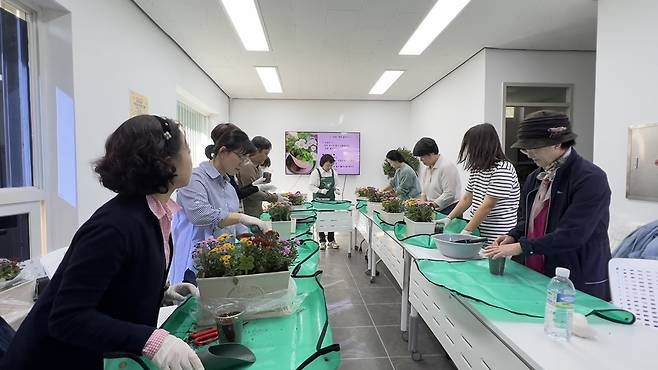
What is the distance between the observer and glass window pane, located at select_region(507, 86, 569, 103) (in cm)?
462

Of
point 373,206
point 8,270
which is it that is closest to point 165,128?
point 8,270

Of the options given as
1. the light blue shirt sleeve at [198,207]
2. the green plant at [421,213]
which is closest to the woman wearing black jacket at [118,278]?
the light blue shirt sleeve at [198,207]

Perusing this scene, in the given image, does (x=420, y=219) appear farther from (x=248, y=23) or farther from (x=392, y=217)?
(x=248, y=23)

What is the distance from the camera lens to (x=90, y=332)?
710 mm

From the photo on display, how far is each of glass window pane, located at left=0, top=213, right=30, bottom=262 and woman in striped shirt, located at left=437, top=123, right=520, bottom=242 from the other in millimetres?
2817

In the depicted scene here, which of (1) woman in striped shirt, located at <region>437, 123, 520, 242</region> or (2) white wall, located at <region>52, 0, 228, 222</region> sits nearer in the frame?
(1) woman in striped shirt, located at <region>437, 123, 520, 242</region>

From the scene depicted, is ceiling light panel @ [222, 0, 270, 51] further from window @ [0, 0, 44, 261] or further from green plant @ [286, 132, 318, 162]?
green plant @ [286, 132, 318, 162]

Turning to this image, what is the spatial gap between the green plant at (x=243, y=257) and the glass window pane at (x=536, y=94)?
4.50 metres

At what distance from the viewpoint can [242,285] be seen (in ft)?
3.78

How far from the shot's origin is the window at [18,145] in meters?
2.09

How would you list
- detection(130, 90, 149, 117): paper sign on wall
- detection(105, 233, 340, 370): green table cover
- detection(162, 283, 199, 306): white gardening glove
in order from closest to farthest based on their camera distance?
detection(105, 233, 340, 370): green table cover < detection(162, 283, 199, 306): white gardening glove < detection(130, 90, 149, 117): paper sign on wall

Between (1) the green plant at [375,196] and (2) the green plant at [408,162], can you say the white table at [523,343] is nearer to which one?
(1) the green plant at [375,196]

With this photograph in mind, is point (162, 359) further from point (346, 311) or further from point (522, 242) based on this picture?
point (346, 311)

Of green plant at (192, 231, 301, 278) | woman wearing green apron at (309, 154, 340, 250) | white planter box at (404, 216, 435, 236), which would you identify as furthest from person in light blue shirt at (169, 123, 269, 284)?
woman wearing green apron at (309, 154, 340, 250)
